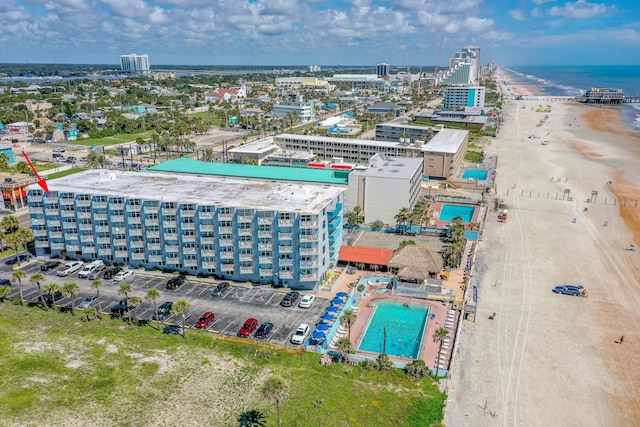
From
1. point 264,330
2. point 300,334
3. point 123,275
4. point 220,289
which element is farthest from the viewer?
point 123,275

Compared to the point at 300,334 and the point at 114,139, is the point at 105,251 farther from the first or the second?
the point at 114,139

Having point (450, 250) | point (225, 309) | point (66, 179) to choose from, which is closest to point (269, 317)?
point (225, 309)

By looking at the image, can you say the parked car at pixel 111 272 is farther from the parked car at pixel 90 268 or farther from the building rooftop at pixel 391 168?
the building rooftop at pixel 391 168

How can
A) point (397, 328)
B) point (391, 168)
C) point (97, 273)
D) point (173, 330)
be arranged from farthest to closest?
point (391, 168) → point (97, 273) → point (397, 328) → point (173, 330)

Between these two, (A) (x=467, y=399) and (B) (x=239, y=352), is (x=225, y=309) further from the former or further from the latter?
(A) (x=467, y=399)

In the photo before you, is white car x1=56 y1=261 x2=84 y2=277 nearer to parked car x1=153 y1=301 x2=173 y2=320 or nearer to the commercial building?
parked car x1=153 y1=301 x2=173 y2=320

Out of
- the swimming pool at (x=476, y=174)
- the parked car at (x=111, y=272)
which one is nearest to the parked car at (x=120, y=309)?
the parked car at (x=111, y=272)

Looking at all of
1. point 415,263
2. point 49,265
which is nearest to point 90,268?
point 49,265
